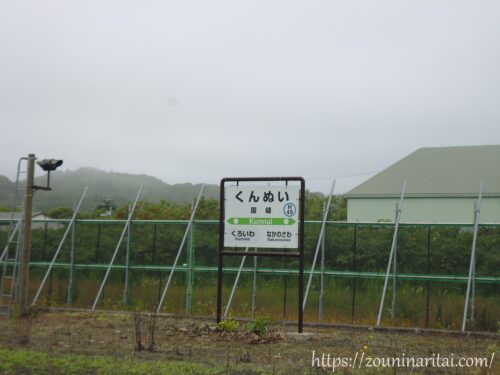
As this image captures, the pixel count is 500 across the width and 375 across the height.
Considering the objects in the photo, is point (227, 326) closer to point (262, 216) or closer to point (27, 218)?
point (262, 216)

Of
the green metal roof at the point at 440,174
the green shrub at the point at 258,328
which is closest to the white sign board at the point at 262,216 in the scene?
the green shrub at the point at 258,328

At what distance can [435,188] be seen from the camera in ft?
92.5

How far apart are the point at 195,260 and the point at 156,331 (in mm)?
4024

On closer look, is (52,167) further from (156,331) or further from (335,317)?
(335,317)

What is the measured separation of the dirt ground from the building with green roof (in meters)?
13.5

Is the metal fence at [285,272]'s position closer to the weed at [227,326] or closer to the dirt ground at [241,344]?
the dirt ground at [241,344]

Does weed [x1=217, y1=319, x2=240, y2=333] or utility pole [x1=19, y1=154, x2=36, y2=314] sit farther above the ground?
utility pole [x1=19, y1=154, x2=36, y2=314]

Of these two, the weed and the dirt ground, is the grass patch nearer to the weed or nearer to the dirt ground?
the dirt ground

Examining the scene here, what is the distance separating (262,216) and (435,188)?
18804mm

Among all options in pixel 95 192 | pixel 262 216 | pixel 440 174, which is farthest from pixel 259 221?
pixel 440 174

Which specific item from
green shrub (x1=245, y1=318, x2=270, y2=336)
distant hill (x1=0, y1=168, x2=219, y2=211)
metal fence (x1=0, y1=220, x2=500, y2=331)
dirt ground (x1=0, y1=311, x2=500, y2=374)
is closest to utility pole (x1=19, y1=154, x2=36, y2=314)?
dirt ground (x1=0, y1=311, x2=500, y2=374)

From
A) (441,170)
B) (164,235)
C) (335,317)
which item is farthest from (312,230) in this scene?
(441,170)

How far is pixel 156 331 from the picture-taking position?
1116cm

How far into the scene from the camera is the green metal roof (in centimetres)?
2767
